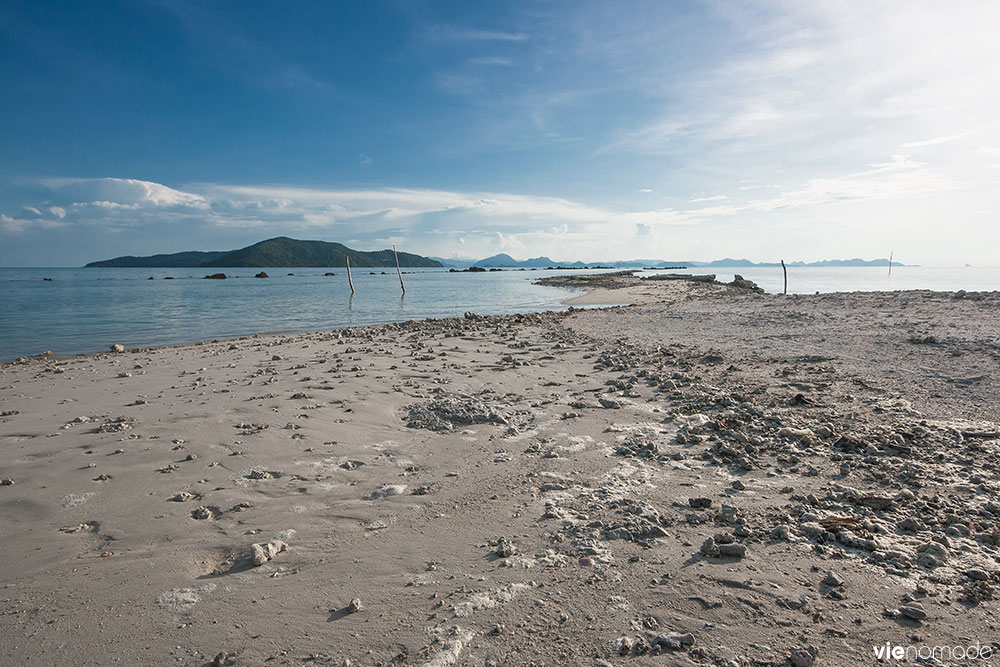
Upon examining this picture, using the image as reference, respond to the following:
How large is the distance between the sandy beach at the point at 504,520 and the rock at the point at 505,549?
22mm

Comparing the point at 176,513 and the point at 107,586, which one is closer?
the point at 107,586

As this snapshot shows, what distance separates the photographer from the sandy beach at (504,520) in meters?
2.70

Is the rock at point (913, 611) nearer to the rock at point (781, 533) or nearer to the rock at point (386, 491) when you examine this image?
the rock at point (781, 533)

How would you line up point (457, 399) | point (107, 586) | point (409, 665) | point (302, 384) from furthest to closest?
point (302, 384), point (457, 399), point (107, 586), point (409, 665)

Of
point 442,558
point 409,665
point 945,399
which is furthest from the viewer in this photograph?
point 945,399

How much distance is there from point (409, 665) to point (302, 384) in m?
6.66

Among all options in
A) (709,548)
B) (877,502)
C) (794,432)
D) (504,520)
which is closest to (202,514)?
(504,520)

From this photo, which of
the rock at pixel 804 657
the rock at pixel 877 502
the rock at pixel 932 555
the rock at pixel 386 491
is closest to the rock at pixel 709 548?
the rock at pixel 804 657

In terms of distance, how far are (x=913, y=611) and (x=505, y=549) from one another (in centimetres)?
248

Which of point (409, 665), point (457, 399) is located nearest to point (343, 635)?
point (409, 665)

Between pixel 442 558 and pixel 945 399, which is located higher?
pixel 945 399

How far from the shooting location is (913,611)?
108 inches

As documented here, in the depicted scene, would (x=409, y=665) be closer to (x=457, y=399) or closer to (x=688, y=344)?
(x=457, y=399)

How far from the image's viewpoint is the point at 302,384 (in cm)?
838
